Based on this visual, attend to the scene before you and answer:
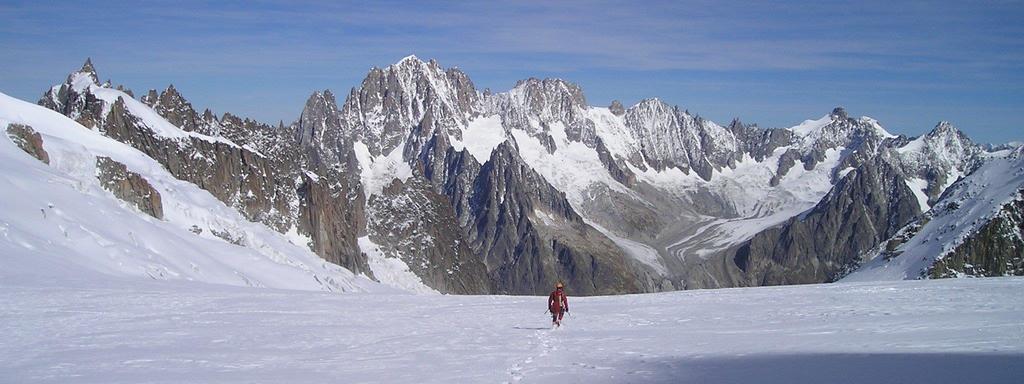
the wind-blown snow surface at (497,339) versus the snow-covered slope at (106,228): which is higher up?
the snow-covered slope at (106,228)

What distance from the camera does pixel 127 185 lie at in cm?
6919

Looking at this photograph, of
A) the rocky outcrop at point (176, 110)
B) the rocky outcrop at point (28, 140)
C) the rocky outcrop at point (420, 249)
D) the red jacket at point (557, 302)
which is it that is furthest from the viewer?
the rocky outcrop at point (420, 249)

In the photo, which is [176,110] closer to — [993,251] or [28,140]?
[28,140]

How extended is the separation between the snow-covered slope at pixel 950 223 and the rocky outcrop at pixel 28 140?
233 ft

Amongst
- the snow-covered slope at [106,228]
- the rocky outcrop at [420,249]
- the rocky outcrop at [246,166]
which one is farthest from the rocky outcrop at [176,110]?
the rocky outcrop at [420,249]

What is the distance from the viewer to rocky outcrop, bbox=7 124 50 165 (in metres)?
63.4

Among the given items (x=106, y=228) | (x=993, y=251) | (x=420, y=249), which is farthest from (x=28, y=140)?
(x=420, y=249)

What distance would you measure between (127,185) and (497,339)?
174 feet

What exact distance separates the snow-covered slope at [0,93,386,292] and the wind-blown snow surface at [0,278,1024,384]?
8.75 m

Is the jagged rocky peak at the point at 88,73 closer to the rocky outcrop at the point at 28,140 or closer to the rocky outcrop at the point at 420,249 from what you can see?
the rocky outcrop at the point at 28,140

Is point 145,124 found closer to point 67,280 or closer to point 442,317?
point 67,280

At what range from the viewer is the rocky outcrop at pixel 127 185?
223ft

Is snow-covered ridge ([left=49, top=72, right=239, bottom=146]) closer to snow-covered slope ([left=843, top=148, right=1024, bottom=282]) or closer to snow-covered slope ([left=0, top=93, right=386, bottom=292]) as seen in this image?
snow-covered slope ([left=0, top=93, right=386, bottom=292])

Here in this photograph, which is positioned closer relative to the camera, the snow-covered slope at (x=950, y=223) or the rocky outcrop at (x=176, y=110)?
the snow-covered slope at (x=950, y=223)
